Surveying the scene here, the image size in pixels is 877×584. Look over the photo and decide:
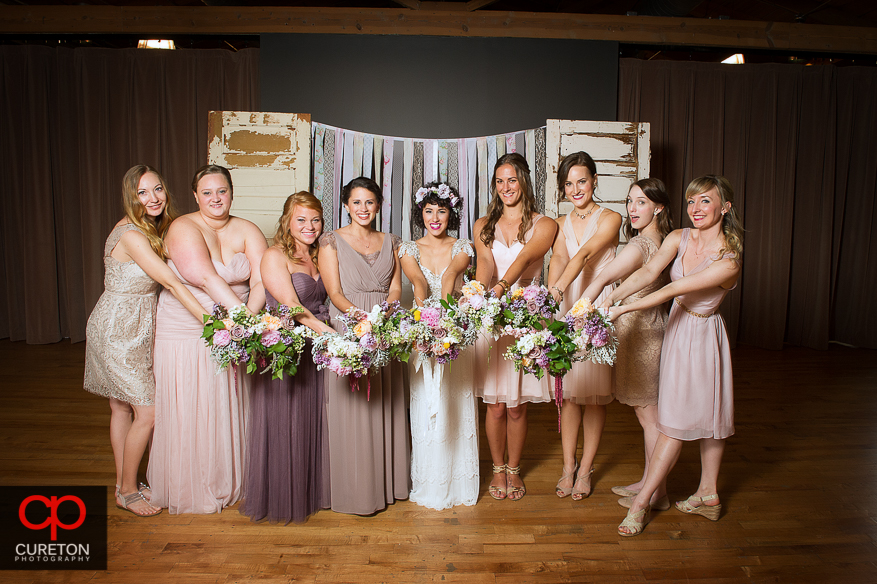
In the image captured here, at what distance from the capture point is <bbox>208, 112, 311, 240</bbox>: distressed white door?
494cm

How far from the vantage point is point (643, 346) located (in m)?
2.85

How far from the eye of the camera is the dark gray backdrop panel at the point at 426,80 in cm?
590

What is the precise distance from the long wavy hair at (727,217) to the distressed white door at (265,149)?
3462 millimetres

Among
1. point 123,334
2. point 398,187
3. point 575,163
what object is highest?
point 398,187

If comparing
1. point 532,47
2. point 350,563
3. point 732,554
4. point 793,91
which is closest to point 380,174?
point 532,47

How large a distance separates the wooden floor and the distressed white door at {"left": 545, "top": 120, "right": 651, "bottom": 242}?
8.11ft

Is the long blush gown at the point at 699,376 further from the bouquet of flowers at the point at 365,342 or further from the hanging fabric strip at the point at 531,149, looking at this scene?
the hanging fabric strip at the point at 531,149

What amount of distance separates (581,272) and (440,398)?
1053 millimetres

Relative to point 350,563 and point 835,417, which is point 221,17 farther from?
point 835,417

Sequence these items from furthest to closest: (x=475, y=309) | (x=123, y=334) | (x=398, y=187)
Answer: (x=398, y=187) → (x=123, y=334) → (x=475, y=309)

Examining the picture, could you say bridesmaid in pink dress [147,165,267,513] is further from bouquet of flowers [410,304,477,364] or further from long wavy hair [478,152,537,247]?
long wavy hair [478,152,537,247]

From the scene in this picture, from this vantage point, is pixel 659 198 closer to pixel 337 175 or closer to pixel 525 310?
pixel 525 310

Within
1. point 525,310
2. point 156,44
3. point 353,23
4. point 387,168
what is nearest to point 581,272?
point 525,310

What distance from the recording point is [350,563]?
2389 mm
